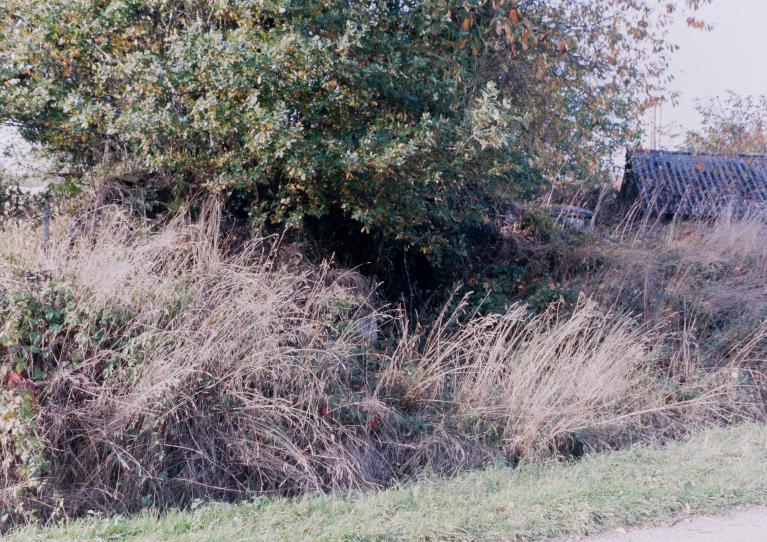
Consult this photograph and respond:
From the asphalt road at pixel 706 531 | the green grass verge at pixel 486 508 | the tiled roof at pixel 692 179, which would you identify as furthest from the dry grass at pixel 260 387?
the tiled roof at pixel 692 179

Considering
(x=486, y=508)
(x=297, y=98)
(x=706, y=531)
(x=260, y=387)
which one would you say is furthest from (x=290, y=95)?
(x=706, y=531)

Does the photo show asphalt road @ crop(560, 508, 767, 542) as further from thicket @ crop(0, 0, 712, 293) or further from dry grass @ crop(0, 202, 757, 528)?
thicket @ crop(0, 0, 712, 293)

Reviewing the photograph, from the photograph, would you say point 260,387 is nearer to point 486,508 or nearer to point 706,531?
point 486,508

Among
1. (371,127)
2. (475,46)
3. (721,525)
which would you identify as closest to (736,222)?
(475,46)

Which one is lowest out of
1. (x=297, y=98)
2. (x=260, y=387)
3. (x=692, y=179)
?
(x=260, y=387)

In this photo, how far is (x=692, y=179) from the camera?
1997 cm

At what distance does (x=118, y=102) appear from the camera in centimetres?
810

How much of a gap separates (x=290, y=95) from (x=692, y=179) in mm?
15678

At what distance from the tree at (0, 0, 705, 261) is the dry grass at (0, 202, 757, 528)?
92 centimetres

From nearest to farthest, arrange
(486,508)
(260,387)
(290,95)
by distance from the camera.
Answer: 1. (486,508)
2. (260,387)
3. (290,95)

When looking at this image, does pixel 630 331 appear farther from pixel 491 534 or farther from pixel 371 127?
pixel 491 534

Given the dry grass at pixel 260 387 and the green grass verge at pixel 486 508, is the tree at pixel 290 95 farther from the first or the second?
the green grass verge at pixel 486 508

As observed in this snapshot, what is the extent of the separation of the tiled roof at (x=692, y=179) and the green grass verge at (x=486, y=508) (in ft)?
39.3

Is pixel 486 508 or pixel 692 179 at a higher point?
pixel 692 179
